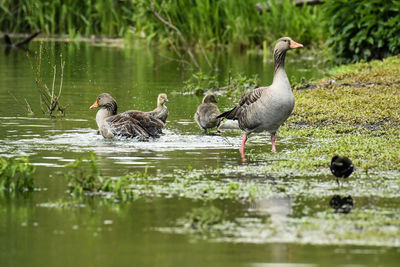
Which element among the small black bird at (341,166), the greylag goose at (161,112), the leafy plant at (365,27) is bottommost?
the greylag goose at (161,112)

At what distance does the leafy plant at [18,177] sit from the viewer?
916 cm

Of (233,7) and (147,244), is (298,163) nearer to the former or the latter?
(147,244)

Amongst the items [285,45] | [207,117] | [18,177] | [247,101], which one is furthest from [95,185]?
[207,117]

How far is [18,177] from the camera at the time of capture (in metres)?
9.34

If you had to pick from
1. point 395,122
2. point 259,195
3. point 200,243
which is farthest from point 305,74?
point 200,243

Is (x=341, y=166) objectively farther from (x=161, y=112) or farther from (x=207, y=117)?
(x=161, y=112)

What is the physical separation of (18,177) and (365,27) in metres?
17.2

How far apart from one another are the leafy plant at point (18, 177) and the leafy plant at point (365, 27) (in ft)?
53.4

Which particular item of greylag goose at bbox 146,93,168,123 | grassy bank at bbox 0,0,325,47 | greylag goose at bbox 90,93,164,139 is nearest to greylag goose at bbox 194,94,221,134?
greylag goose at bbox 146,93,168,123

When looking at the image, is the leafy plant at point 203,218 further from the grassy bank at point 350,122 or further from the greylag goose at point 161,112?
the greylag goose at point 161,112

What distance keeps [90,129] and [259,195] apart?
6.41 metres

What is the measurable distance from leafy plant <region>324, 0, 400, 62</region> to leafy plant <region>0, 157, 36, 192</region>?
1627 cm

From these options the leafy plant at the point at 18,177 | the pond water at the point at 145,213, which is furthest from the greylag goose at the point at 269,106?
the leafy plant at the point at 18,177

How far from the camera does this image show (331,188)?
369 inches
